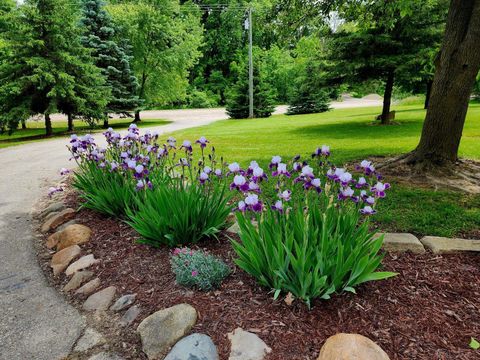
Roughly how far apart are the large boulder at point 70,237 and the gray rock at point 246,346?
2.35 metres

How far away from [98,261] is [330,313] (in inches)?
89.2

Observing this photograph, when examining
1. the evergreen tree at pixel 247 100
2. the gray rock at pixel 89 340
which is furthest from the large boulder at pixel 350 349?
the evergreen tree at pixel 247 100

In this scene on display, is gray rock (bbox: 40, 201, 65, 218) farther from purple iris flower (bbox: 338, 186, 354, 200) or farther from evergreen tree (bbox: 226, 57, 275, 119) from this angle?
evergreen tree (bbox: 226, 57, 275, 119)

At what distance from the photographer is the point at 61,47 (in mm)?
15062

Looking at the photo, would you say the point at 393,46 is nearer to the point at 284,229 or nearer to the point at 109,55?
the point at 284,229

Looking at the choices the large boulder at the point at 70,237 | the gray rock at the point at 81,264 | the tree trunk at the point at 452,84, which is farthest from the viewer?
the tree trunk at the point at 452,84

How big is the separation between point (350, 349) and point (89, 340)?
68.9 inches

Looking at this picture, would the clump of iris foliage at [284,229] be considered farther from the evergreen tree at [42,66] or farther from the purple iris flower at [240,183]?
the evergreen tree at [42,66]

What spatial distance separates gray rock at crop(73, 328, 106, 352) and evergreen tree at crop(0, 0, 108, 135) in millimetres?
13659

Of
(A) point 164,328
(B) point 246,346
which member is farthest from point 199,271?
(B) point 246,346

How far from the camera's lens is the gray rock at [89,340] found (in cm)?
243

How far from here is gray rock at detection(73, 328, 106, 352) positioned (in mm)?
2430

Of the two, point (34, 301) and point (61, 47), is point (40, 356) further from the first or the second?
point (61, 47)

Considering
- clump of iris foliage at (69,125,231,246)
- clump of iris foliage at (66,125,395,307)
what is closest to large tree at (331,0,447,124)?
clump of iris foliage at (69,125,231,246)
